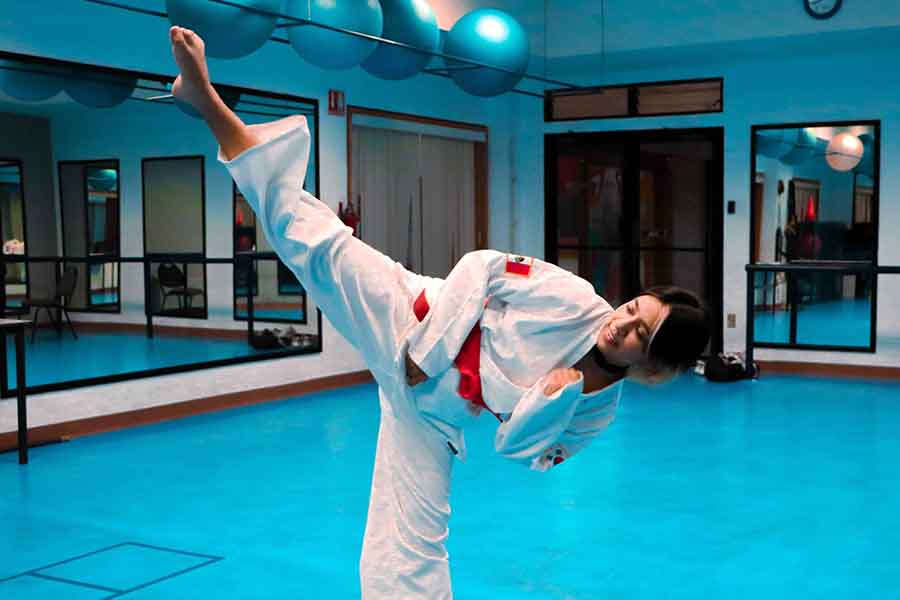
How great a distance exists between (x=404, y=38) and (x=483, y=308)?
3.82 meters

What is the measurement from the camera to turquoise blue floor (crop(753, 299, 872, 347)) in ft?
28.8

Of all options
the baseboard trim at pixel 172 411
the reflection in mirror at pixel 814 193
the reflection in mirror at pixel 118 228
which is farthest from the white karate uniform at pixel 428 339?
the reflection in mirror at pixel 814 193

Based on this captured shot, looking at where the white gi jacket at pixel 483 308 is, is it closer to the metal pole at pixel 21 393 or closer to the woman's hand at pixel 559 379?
the woman's hand at pixel 559 379

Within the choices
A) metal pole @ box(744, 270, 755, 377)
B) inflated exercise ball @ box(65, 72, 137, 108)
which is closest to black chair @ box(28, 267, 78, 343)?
inflated exercise ball @ box(65, 72, 137, 108)

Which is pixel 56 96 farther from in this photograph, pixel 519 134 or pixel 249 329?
pixel 519 134

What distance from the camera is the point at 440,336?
88.8 inches

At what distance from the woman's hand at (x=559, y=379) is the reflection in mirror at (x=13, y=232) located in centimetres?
459

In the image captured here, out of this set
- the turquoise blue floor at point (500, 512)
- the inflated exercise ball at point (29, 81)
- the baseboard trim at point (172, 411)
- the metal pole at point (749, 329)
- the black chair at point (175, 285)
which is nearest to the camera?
the turquoise blue floor at point (500, 512)

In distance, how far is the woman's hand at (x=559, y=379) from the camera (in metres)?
2.15

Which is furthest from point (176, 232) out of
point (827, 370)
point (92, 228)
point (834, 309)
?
point (834, 309)

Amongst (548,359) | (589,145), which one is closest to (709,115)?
(589,145)

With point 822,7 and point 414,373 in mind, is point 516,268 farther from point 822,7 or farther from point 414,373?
point 822,7

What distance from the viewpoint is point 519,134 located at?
10156 millimetres

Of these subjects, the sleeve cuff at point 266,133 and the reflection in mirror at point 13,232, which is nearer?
the sleeve cuff at point 266,133
